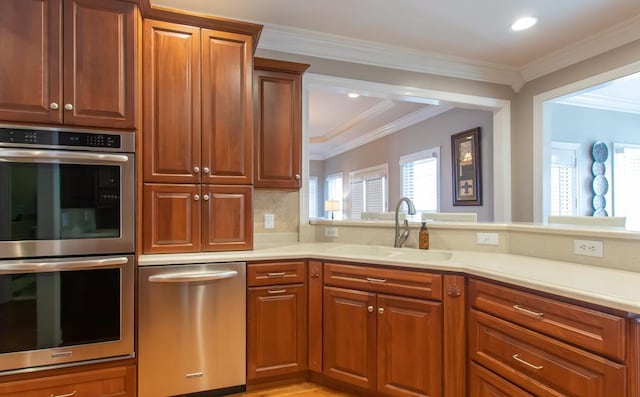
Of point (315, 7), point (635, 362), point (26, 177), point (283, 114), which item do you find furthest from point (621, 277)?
point (26, 177)

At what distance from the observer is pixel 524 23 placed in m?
2.85

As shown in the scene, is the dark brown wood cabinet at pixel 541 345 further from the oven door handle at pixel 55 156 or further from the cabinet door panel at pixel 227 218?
the oven door handle at pixel 55 156

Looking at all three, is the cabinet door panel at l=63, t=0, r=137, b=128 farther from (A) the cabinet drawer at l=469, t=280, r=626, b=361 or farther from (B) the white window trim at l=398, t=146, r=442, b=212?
(B) the white window trim at l=398, t=146, r=442, b=212

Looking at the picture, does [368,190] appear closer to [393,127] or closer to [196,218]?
[393,127]

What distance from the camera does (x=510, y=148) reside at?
153 inches

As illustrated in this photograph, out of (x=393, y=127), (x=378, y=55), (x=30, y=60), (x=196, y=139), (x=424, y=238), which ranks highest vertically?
(x=378, y=55)

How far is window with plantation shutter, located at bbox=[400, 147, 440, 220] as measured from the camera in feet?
16.7

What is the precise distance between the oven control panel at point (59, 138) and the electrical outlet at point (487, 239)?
2396 mm

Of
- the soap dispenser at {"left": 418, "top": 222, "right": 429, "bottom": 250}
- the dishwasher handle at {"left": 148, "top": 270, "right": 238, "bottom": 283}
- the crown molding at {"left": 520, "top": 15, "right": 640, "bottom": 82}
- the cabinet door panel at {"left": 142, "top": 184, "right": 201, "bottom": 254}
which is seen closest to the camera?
the dishwasher handle at {"left": 148, "top": 270, "right": 238, "bottom": 283}

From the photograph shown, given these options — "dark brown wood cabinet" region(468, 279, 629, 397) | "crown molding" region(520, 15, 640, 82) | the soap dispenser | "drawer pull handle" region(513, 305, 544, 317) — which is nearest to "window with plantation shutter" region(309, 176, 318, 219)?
"crown molding" region(520, 15, 640, 82)

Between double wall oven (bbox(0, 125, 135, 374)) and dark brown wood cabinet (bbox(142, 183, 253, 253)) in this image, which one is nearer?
double wall oven (bbox(0, 125, 135, 374))

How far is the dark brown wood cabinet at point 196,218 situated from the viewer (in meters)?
2.19

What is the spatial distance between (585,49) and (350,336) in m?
3.41

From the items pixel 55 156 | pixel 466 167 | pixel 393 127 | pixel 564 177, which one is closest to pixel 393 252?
pixel 55 156
